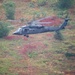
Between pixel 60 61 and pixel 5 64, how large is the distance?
13.9 ft

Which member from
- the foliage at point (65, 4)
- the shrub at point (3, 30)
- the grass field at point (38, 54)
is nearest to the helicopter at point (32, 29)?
the grass field at point (38, 54)

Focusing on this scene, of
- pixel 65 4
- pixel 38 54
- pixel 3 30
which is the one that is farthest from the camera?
pixel 65 4

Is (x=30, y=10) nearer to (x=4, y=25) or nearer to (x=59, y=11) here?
(x=59, y=11)

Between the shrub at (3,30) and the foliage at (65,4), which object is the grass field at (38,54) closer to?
the shrub at (3,30)

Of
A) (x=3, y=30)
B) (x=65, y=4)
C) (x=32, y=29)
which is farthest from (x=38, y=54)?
(x=65, y=4)

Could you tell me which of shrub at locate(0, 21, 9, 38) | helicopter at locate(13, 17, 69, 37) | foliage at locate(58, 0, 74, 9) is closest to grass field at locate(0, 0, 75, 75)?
shrub at locate(0, 21, 9, 38)

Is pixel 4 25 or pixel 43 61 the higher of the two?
pixel 4 25

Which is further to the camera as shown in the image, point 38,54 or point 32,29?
point 32,29

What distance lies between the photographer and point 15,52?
65.0 feet

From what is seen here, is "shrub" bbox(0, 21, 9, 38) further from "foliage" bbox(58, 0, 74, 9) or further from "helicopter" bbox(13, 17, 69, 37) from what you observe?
"foliage" bbox(58, 0, 74, 9)

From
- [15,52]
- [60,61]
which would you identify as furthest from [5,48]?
[60,61]

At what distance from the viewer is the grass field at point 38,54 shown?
1708cm

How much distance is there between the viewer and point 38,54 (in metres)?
19.6

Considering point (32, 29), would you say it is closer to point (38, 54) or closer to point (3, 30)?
point (3, 30)
